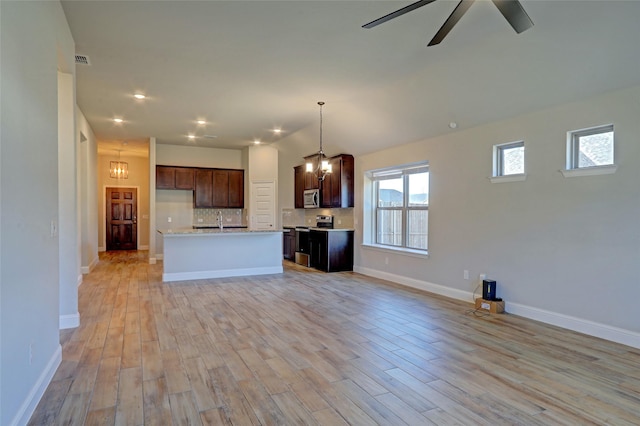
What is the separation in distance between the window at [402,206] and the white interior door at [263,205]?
348 centimetres

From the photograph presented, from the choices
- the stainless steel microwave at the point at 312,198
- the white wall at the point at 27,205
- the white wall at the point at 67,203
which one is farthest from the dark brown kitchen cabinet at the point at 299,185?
the white wall at the point at 27,205

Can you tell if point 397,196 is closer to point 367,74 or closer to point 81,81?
point 367,74

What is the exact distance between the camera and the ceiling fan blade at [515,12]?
2197 millimetres

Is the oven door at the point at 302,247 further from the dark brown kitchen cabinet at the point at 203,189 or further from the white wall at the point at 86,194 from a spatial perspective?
the white wall at the point at 86,194

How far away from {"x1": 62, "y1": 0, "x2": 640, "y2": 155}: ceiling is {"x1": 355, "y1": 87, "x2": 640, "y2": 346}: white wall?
248mm

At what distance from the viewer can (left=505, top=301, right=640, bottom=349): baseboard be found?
11.3ft

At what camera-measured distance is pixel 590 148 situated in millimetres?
3863

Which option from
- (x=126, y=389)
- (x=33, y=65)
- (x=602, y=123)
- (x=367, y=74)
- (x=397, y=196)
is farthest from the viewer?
(x=397, y=196)

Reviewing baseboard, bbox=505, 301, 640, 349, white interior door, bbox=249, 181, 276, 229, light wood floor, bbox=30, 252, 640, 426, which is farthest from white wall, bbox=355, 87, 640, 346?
white interior door, bbox=249, 181, 276, 229

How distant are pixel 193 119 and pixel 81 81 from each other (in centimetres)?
213

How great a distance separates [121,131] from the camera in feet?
26.2

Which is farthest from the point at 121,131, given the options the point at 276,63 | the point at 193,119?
the point at 276,63

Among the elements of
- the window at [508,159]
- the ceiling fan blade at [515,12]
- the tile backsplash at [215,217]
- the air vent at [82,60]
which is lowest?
the tile backsplash at [215,217]

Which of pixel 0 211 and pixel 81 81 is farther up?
pixel 81 81
